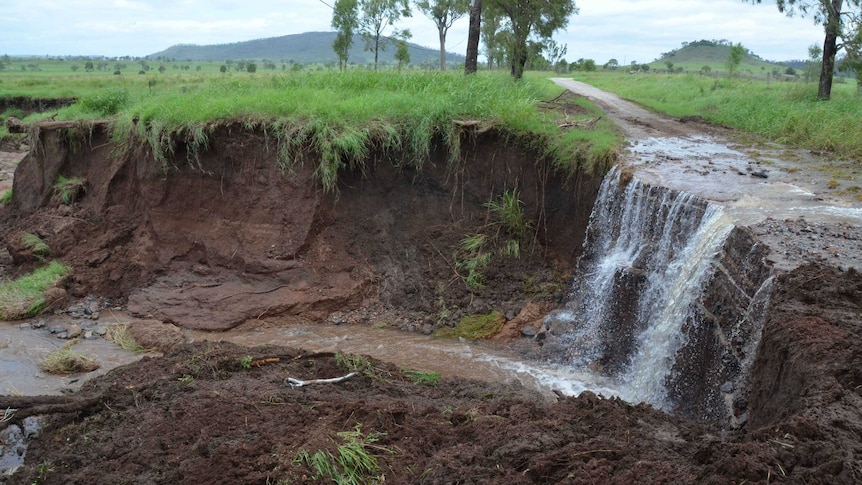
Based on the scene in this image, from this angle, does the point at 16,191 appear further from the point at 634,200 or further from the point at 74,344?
the point at 634,200

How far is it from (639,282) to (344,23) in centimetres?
2318

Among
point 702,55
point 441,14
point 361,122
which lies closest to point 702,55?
point 702,55

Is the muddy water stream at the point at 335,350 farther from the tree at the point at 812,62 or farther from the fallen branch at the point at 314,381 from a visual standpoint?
the tree at the point at 812,62

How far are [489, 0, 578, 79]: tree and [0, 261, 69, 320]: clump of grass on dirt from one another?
37.8 feet

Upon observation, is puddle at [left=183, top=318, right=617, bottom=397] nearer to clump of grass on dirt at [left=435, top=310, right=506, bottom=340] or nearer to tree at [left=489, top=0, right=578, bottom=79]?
clump of grass on dirt at [left=435, top=310, right=506, bottom=340]

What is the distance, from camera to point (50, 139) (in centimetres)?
1203

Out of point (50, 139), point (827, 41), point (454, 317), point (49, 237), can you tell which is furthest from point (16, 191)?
point (827, 41)

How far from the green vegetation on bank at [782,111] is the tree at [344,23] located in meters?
12.8

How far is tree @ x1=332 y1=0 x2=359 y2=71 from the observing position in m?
27.5

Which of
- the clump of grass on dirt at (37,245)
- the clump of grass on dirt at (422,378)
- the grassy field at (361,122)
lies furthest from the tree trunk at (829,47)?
the clump of grass on dirt at (37,245)

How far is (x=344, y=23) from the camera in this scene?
27938 mm

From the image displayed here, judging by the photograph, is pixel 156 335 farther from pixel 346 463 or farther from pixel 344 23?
pixel 344 23

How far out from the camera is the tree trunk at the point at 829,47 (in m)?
15.1

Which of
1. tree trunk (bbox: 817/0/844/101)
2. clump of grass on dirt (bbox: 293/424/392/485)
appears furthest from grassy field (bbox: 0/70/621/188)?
tree trunk (bbox: 817/0/844/101)
